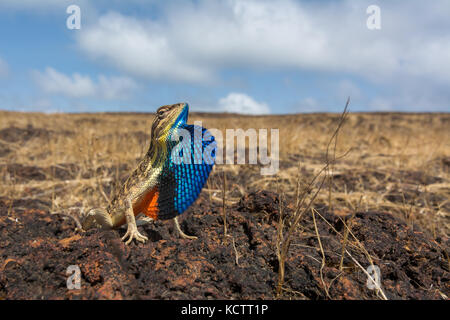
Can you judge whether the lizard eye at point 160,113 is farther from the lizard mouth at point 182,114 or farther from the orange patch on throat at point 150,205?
the orange patch on throat at point 150,205

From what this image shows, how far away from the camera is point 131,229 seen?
2.29 m

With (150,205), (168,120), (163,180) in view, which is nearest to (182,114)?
(168,120)

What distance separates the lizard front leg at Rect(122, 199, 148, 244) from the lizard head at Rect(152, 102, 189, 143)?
0.53 metres

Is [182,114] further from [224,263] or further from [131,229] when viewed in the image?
[224,263]

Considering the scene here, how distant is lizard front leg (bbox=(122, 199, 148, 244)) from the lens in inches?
88.4

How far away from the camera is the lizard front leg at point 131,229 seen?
88.4 inches

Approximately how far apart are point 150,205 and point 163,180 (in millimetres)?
234

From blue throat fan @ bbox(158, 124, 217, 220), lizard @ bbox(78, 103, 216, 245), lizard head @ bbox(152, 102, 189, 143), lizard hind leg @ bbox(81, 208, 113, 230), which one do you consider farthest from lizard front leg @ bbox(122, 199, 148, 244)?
lizard head @ bbox(152, 102, 189, 143)

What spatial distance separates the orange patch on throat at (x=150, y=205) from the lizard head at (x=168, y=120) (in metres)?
0.40

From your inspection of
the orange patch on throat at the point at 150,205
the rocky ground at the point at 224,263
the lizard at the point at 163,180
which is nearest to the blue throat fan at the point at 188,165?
the lizard at the point at 163,180

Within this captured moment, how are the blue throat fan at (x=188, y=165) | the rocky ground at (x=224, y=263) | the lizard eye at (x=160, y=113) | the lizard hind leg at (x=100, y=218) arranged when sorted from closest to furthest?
the rocky ground at (x=224, y=263), the blue throat fan at (x=188, y=165), the lizard eye at (x=160, y=113), the lizard hind leg at (x=100, y=218)

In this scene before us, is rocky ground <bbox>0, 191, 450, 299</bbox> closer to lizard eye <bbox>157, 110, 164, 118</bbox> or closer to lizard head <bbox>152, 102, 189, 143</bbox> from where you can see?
lizard head <bbox>152, 102, 189, 143</bbox>
